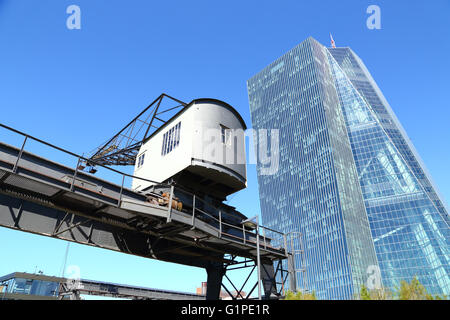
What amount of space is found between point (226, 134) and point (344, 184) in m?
101

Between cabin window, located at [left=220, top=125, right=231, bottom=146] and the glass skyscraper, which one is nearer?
cabin window, located at [left=220, top=125, right=231, bottom=146]

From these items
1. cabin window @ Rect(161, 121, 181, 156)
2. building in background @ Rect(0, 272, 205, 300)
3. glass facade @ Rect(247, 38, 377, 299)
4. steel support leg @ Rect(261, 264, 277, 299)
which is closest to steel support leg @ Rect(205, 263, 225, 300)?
steel support leg @ Rect(261, 264, 277, 299)

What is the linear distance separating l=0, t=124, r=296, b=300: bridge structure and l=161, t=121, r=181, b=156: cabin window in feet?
9.63

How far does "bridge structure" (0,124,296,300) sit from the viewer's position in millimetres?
10203

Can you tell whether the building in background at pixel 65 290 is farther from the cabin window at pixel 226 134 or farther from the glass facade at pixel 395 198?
the glass facade at pixel 395 198

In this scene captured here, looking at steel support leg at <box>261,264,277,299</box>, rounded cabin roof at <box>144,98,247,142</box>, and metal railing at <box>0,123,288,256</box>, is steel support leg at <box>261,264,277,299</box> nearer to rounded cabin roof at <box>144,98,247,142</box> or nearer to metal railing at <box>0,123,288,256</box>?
metal railing at <box>0,123,288,256</box>

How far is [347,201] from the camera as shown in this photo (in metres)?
104

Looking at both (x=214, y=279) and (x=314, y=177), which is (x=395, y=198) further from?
(x=214, y=279)

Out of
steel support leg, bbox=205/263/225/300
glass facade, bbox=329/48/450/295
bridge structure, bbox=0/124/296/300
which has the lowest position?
steel support leg, bbox=205/263/225/300

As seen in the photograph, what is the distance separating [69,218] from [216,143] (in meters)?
7.40

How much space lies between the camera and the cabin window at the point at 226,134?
52.7 ft

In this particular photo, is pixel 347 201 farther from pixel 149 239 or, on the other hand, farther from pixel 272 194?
pixel 149 239
